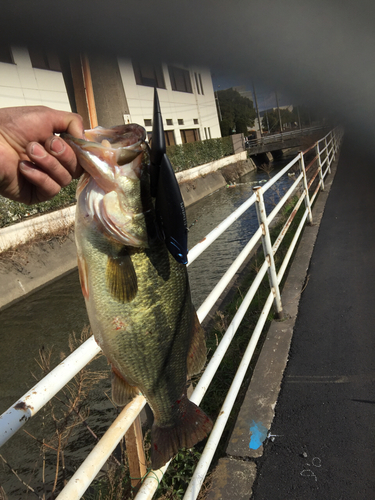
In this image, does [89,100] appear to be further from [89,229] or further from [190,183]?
[190,183]

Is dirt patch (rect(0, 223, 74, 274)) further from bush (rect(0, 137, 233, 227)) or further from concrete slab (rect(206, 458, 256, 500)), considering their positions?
concrete slab (rect(206, 458, 256, 500))

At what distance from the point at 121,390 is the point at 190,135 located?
2871 centimetres

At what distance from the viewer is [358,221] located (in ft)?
22.6


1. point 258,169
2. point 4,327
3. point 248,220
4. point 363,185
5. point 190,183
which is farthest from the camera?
point 258,169

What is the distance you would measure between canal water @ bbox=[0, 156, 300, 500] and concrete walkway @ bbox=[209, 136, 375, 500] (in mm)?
1089

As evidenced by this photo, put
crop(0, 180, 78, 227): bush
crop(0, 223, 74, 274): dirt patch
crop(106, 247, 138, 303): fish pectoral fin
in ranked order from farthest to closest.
→ 1. crop(0, 180, 78, 227): bush
2. crop(0, 223, 74, 274): dirt patch
3. crop(106, 247, 138, 303): fish pectoral fin

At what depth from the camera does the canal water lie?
3.61 m

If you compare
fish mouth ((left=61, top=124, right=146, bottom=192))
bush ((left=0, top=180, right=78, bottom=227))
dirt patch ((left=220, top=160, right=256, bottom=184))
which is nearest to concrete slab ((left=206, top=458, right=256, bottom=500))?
fish mouth ((left=61, top=124, right=146, bottom=192))

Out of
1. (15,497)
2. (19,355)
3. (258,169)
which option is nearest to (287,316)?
(15,497)

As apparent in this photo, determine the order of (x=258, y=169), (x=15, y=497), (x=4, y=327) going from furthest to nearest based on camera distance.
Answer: (x=258, y=169) → (x=4, y=327) → (x=15, y=497)

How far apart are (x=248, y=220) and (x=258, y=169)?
798 inches

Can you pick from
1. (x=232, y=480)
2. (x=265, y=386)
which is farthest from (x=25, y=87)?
(x=232, y=480)

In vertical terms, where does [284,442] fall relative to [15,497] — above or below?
above

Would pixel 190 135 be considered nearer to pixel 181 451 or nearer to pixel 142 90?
pixel 142 90
